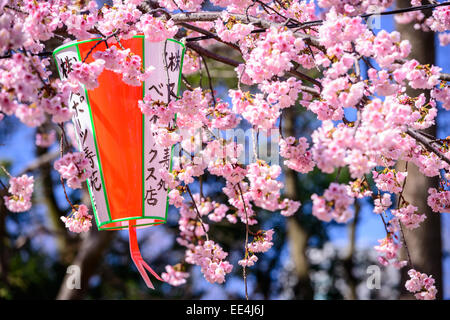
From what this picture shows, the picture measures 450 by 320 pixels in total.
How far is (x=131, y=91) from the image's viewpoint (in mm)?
1634

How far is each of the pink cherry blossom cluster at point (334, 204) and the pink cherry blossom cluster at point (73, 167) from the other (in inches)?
28.5

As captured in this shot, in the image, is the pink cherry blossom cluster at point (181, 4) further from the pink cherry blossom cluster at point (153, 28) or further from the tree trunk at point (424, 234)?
the tree trunk at point (424, 234)

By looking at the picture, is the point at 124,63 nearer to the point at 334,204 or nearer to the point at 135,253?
the point at 135,253

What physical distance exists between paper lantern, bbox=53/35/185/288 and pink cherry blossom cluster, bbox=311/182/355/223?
641 millimetres

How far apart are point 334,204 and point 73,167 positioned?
80 cm

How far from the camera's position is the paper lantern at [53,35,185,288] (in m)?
1.61

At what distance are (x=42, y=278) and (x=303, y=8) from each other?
17.4 feet

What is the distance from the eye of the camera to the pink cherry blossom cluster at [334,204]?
1272mm

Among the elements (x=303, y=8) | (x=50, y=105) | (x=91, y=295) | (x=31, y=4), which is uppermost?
(x=303, y=8)

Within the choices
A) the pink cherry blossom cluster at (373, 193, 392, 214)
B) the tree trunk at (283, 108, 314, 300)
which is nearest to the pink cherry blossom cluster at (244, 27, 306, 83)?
the pink cherry blossom cluster at (373, 193, 392, 214)

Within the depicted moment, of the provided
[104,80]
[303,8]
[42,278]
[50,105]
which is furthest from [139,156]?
Answer: [42,278]

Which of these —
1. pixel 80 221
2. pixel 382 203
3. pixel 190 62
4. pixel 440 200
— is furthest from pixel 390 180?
pixel 80 221

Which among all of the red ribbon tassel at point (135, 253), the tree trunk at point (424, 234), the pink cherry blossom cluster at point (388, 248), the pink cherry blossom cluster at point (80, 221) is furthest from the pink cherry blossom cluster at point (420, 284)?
the pink cherry blossom cluster at point (80, 221)

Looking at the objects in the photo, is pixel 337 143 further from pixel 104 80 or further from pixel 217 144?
pixel 104 80
